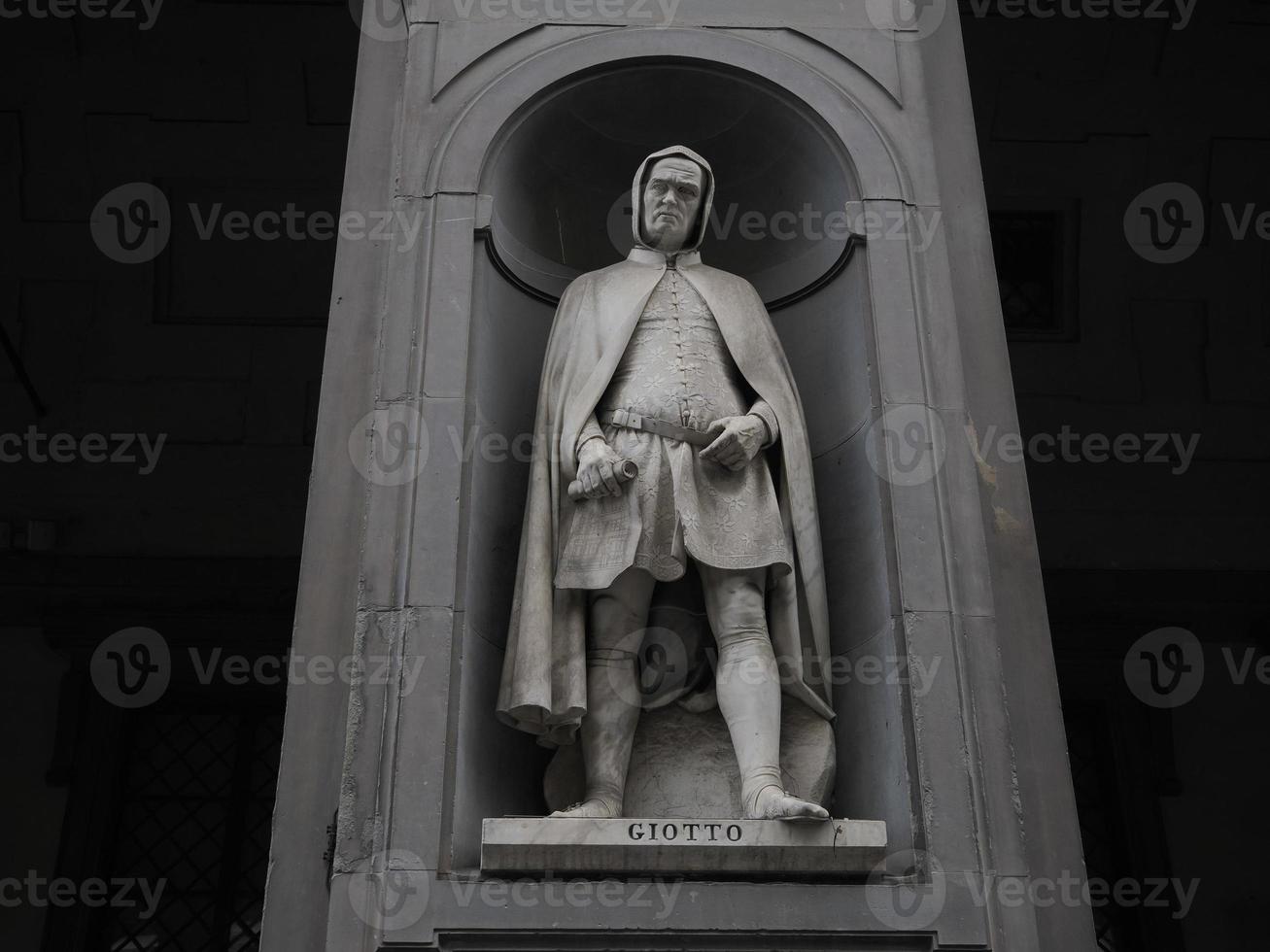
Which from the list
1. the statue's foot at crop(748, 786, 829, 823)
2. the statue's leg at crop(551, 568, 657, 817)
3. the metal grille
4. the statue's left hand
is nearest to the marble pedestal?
the statue's foot at crop(748, 786, 829, 823)

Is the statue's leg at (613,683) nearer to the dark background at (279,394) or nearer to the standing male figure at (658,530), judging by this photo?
the standing male figure at (658,530)

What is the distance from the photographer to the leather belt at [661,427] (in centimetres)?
699

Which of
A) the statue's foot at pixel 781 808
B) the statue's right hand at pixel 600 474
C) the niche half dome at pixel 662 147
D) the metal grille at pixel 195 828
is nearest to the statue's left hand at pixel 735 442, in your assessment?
the statue's right hand at pixel 600 474

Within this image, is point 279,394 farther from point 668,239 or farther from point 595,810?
point 595,810

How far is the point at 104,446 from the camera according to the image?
1321 centimetres

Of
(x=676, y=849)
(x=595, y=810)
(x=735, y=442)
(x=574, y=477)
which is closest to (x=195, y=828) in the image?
(x=574, y=477)

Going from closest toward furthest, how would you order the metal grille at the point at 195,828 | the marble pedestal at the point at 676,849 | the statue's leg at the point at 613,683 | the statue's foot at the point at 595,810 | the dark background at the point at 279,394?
the marble pedestal at the point at 676,849
the statue's foot at the point at 595,810
the statue's leg at the point at 613,683
the metal grille at the point at 195,828
the dark background at the point at 279,394

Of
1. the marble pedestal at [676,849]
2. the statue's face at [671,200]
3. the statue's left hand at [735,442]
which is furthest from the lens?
the statue's face at [671,200]

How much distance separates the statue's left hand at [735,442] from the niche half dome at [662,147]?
1253 millimetres

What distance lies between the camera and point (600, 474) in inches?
266

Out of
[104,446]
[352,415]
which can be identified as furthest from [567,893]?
[104,446]

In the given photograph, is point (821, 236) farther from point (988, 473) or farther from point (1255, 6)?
point (1255, 6)

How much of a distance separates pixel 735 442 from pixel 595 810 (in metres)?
1.59

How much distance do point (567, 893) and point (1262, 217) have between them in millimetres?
9492
